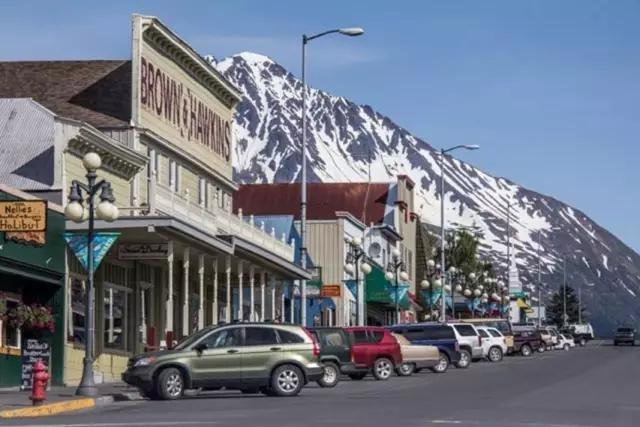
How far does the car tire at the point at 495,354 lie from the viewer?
68.8 meters

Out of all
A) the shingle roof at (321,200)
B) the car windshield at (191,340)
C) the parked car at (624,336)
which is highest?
the shingle roof at (321,200)

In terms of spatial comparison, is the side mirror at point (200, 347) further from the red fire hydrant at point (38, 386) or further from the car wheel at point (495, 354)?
the car wheel at point (495, 354)

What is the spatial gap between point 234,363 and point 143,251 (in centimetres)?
1075

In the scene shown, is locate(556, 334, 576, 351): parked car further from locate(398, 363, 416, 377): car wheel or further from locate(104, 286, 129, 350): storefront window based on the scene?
locate(104, 286, 129, 350): storefront window

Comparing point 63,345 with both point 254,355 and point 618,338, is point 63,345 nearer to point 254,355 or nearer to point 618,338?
point 254,355

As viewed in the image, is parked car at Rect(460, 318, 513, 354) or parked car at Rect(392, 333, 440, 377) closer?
parked car at Rect(392, 333, 440, 377)

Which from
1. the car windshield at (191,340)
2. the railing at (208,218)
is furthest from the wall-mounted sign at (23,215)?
the railing at (208,218)

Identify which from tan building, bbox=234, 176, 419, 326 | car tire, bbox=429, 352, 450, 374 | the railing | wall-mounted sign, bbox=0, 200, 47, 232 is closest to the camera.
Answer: wall-mounted sign, bbox=0, 200, 47, 232

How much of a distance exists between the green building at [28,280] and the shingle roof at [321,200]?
55258 mm

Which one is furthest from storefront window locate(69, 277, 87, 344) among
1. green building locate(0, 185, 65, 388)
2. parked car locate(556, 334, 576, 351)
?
parked car locate(556, 334, 576, 351)

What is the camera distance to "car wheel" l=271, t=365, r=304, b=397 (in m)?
35.4

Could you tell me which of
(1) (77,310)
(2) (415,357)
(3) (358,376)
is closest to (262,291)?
(2) (415,357)

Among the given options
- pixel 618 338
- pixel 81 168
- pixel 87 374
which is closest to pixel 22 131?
pixel 81 168

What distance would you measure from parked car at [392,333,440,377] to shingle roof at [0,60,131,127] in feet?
38.7
